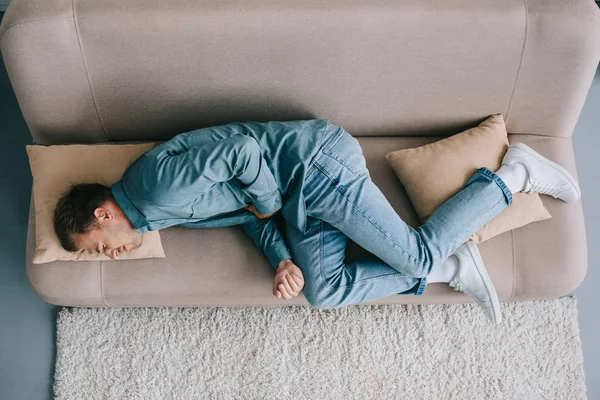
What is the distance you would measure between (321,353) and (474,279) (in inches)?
25.5

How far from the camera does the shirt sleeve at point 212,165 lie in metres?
1.42

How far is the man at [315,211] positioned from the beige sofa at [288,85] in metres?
0.08

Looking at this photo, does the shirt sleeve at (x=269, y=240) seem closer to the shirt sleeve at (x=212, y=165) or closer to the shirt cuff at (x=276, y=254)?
the shirt cuff at (x=276, y=254)

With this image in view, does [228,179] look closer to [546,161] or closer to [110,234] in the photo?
[110,234]

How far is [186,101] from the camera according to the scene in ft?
5.61

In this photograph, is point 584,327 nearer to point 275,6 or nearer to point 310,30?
point 310,30

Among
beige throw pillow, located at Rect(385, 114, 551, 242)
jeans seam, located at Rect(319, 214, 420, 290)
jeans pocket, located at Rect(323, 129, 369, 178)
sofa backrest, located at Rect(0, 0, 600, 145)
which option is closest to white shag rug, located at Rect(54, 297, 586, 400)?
jeans seam, located at Rect(319, 214, 420, 290)

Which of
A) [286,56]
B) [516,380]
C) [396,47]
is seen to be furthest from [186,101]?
[516,380]

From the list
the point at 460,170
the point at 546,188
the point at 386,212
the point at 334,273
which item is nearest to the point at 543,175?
the point at 546,188

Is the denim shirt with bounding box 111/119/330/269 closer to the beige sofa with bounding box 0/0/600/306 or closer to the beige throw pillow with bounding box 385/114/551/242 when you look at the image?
the beige sofa with bounding box 0/0/600/306

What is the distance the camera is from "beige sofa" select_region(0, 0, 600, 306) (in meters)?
1.55

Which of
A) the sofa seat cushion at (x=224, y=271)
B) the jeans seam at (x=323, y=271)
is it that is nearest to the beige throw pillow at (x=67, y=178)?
the sofa seat cushion at (x=224, y=271)

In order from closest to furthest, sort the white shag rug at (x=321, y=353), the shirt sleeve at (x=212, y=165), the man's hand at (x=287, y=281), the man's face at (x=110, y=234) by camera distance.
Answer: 1. the shirt sleeve at (x=212, y=165)
2. the man's face at (x=110, y=234)
3. the man's hand at (x=287, y=281)
4. the white shag rug at (x=321, y=353)

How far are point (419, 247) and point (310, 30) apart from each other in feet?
2.48
